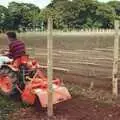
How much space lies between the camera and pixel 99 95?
8.20 meters

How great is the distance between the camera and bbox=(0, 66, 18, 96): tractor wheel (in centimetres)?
764


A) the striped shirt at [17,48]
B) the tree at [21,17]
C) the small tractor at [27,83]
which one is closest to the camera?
the small tractor at [27,83]

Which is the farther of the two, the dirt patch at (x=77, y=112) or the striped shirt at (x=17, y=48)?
the striped shirt at (x=17, y=48)

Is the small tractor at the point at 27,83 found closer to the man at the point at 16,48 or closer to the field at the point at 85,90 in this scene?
the man at the point at 16,48

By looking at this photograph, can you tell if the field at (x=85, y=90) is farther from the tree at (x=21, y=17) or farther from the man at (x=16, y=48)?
the tree at (x=21, y=17)

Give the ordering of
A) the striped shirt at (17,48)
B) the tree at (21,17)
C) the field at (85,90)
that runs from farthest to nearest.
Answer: the tree at (21,17)
the striped shirt at (17,48)
the field at (85,90)

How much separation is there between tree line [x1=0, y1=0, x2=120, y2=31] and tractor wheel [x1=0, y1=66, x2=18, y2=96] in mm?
51893

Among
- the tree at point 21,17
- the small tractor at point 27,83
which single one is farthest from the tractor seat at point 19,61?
the tree at point 21,17

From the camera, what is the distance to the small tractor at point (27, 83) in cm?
702

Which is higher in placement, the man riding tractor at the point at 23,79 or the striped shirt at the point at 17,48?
the striped shirt at the point at 17,48

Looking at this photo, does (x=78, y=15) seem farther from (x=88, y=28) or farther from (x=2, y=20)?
(x=2, y=20)

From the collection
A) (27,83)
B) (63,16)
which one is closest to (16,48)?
(27,83)

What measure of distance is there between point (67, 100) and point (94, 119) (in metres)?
1.16

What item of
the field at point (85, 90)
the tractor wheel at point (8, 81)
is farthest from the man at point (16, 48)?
the field at point (85, 90)
